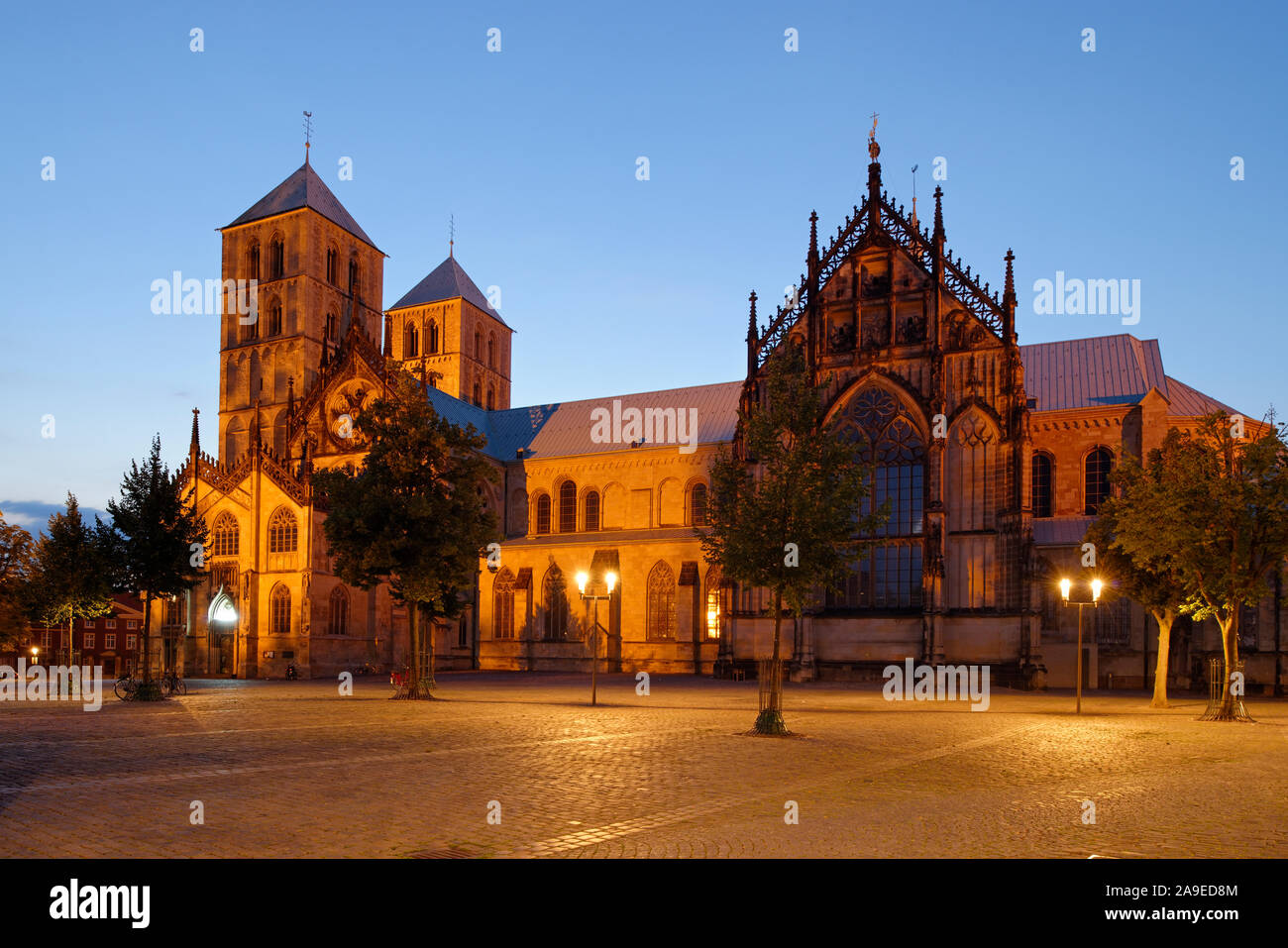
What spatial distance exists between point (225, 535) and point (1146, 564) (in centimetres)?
4944

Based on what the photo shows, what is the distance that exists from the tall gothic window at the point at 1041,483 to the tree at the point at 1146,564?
1608cm

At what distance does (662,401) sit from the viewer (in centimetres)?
6819

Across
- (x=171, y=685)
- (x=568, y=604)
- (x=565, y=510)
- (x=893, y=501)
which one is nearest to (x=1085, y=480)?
(x=893, y=501)

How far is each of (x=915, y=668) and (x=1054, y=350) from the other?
72.5ft

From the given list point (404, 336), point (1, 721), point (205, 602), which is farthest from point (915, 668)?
point (404, 336)

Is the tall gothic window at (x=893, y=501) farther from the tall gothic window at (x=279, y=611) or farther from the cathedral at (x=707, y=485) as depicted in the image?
the tall gothic window at (x=279, y=611)

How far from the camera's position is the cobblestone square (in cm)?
1041

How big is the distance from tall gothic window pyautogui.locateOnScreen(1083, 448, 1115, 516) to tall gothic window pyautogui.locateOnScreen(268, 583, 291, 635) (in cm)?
4332

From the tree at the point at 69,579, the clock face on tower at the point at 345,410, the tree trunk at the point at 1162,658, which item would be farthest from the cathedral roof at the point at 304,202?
the tree trunk at the point at 1162,658

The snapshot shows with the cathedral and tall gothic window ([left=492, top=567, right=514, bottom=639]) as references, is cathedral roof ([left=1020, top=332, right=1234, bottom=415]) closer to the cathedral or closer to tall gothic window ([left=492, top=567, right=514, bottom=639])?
the cathedral

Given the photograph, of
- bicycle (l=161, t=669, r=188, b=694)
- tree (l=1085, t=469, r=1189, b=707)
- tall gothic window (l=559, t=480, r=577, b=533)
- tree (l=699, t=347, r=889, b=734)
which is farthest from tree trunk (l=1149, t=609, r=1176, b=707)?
tall gothic window (l=559, t=480, r=577, b=533)

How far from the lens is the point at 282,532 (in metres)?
57.3

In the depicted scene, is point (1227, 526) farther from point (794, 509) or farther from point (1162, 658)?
point (794, 509)
